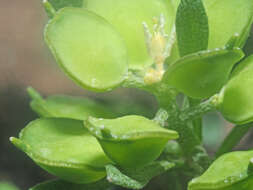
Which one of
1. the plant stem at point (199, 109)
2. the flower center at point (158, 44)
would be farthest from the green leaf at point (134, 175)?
the flower center at point (158, 44)

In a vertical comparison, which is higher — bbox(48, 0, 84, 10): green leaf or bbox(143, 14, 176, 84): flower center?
bbox(48, 0, 84, 10): green leaf

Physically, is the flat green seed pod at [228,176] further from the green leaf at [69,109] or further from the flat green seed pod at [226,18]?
the green leaf at [69,109]

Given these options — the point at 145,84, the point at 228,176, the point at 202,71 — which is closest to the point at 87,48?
the point at 145,84

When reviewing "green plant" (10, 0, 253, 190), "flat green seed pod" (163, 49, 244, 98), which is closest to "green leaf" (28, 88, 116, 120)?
"green plant" (10, 0, 253, 190)

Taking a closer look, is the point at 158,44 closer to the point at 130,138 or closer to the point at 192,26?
the point at 192,26

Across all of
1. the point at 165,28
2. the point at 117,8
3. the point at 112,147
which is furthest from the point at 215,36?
the point at 112,147

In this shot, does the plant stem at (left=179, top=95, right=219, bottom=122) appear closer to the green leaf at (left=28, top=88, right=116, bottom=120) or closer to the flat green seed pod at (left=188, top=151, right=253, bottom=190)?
the flat green seed pod at (left=188, top=151, right=253, bottom=190)

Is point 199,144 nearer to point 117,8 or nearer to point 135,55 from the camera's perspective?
point 135,55
